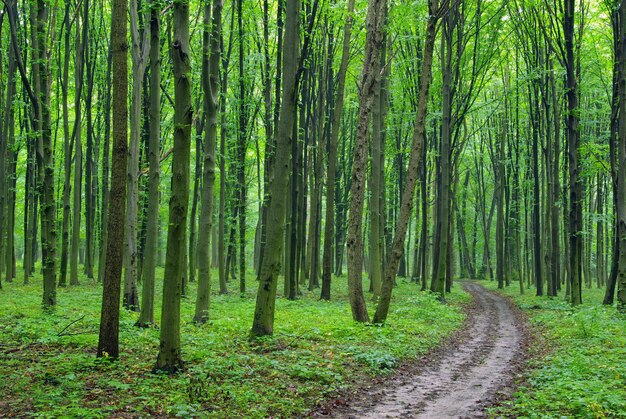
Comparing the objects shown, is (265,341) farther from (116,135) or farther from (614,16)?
(614,16)

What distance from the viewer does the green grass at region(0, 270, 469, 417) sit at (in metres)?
6.27

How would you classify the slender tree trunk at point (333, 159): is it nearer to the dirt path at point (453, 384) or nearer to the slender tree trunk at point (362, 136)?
the slender tree trunk at point (362, 136)

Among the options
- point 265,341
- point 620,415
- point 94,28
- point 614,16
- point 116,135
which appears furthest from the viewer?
point 94,28

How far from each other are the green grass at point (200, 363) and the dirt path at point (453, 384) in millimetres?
558

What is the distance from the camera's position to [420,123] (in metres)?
13.5

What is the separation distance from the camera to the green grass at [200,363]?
6.27 meters

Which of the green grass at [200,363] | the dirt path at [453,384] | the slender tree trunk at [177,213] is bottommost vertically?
the dirt path at [453,384]

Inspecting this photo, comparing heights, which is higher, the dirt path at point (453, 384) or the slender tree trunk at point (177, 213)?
the slender tree trunk at point (177, 213)

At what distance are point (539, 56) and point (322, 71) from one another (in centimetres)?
1080

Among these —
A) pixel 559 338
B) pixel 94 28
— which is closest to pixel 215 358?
pixel 559 338

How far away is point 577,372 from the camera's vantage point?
876 centimetres

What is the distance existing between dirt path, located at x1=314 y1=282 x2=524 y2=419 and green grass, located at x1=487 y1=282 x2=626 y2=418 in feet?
1.54

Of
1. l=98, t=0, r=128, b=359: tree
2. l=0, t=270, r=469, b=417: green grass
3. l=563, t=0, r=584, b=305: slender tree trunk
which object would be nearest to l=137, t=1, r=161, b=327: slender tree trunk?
l=0, t=270, r=469, b=417: green grass

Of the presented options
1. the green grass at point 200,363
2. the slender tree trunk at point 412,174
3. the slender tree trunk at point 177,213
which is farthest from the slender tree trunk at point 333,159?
the slender tree trunk at point 177,213
